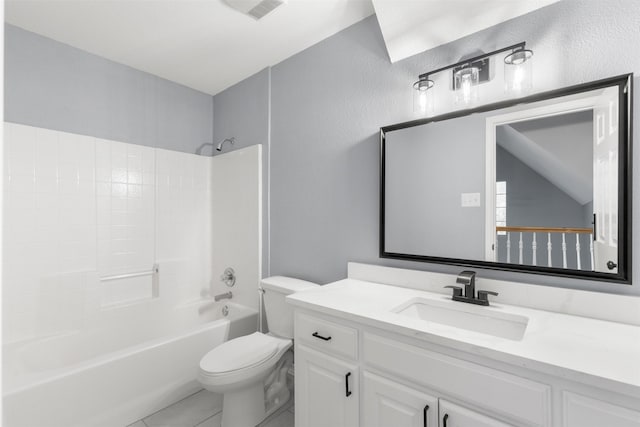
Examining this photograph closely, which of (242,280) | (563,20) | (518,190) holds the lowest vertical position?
(242,280)

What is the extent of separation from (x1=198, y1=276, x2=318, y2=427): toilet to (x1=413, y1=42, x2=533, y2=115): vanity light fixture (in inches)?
51.5

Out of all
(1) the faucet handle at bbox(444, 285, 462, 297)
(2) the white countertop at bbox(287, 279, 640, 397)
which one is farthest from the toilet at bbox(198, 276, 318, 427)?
(1) the faucet handle at bbox(444, 285, 462, 297)

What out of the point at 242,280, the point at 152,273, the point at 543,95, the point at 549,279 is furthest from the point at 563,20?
the point at 152,273

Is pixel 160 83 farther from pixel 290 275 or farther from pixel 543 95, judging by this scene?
pixel 543 95

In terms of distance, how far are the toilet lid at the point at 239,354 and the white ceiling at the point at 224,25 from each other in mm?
1800

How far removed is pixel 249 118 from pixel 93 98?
112cm

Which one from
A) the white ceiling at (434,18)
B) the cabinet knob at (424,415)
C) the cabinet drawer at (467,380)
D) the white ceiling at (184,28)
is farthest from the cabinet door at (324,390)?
the white ceiling at (184,28)

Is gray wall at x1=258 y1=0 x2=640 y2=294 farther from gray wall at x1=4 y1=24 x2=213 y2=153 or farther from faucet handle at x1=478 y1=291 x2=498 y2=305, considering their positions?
gray wall at x1=4 y1=24 x2=213 y2=153

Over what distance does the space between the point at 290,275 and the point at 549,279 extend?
1573 millimetres

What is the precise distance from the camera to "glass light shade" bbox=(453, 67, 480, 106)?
5.14ft

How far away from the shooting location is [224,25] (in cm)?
209

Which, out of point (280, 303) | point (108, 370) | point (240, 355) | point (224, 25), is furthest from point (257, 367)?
point (224, 25)

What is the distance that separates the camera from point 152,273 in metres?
2.70

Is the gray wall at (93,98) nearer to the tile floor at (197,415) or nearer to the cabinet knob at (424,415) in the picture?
the tile floor at (197,415)
